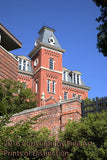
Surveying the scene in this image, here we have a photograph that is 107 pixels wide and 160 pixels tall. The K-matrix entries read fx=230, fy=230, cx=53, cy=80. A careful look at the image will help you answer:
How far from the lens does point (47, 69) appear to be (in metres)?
35.9

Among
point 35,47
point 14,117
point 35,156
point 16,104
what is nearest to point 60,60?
point 35,47

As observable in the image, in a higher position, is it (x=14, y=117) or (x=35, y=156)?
(x=14, y=117)

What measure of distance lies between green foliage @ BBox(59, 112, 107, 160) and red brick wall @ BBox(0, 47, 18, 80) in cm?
911

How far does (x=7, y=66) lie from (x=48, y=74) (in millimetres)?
20066

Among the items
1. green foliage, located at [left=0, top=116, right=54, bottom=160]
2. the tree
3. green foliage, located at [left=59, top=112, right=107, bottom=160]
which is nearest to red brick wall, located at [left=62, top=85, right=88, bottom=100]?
the tree

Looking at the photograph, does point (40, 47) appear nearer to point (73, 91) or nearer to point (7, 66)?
point (73, 91)

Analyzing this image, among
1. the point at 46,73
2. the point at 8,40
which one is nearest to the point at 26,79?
the point at 46,73

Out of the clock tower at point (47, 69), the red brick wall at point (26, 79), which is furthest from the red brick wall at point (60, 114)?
the red brick wall at point (26, 79)

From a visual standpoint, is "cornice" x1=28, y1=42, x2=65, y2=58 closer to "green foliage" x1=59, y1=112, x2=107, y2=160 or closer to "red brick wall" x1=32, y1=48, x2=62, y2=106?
"red brick wall" x1=32, y1=48, x2=62, y2=106

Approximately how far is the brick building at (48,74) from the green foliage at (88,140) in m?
24.2

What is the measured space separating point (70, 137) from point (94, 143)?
2.86 ft

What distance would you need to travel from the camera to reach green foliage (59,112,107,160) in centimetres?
667

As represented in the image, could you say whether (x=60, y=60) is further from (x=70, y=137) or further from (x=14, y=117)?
(x=70, y=137)

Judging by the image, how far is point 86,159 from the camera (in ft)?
22.2
